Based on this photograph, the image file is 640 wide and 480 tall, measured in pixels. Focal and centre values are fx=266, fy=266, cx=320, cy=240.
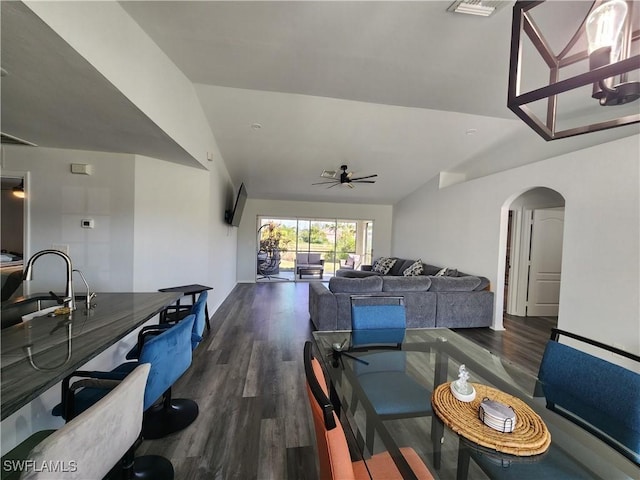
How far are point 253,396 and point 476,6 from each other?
3.44 metres

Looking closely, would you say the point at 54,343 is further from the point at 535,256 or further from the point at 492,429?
the point at 535,256

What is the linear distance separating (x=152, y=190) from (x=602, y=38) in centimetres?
384

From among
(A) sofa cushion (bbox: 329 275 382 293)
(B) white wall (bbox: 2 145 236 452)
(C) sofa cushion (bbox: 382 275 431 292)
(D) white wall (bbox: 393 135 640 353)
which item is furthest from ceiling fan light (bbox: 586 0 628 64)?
(B) white wall (bbox: 2 145 236 452)

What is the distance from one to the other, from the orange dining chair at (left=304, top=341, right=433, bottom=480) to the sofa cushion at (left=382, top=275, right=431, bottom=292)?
9.70 ft

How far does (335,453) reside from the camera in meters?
0.77

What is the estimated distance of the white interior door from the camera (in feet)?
16.1

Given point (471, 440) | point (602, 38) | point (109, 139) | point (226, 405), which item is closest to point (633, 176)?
point (602, 38)

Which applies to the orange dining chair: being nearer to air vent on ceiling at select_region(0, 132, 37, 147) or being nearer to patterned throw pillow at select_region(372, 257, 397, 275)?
air vent on ceiling at select_region(0, 132, 37, 147)

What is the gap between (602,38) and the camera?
93 centimetres

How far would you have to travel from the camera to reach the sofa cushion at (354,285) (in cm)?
385

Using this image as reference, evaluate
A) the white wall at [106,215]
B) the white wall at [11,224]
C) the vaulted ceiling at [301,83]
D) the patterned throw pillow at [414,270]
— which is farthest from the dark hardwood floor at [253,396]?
the white wall at [11,224]

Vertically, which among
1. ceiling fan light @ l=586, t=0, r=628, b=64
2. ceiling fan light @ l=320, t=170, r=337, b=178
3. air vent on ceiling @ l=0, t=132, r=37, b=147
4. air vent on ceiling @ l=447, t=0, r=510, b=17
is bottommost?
ceiling fan light @ l=586, t=0, r=628, b=64

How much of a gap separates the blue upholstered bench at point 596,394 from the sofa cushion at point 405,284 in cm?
246

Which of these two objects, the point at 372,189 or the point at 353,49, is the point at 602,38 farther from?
the point at 372,189
